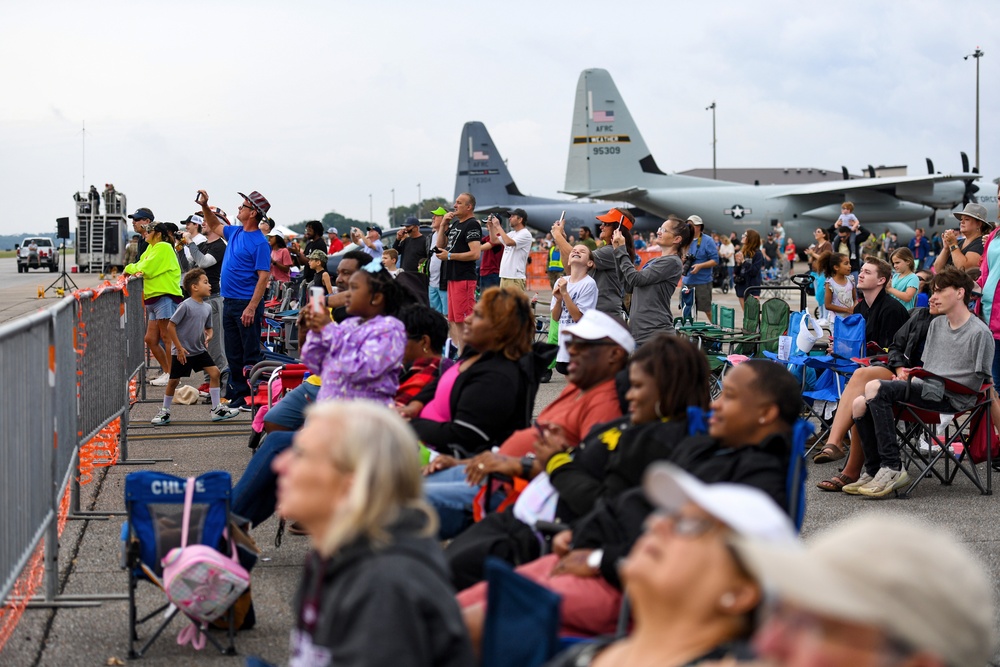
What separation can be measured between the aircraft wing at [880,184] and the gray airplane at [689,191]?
1.6 inches

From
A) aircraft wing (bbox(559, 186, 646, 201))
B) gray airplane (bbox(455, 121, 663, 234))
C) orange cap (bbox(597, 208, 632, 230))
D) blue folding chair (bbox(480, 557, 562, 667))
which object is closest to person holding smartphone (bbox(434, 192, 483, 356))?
orange cap (bbox(597, 208, 632, 230))

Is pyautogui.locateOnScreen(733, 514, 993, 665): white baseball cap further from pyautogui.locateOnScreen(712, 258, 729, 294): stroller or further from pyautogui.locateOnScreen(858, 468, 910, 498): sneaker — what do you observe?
pyautogui.locateOnScreen(712, 258, 729, 294): stroller

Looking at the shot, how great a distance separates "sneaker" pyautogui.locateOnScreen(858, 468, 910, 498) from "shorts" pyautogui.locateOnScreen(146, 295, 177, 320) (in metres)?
6.96

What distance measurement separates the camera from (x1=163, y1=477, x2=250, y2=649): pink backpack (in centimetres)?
445

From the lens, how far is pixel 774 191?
41.2 m

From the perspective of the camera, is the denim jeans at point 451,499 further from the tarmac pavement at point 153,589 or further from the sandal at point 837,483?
the sandal at point 837,483

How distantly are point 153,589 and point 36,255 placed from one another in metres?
55.0

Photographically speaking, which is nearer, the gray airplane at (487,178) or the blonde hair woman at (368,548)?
the blonde hair woman at (368,548)

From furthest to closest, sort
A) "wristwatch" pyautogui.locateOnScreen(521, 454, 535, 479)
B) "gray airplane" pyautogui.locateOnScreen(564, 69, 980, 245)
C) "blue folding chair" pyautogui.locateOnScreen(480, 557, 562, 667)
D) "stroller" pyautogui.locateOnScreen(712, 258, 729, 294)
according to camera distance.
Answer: "gray airplane" pyautogui.locateOnScreen(564, 69, 980, 245), "stroller" pyautogui.locateOnScreen(712, 258, 729, 294), "wristwatch" pyautogui.locateOnScreen(521, 454, 535, 479), "blue folding chair" pyautogui.locateOnScreen(480, 557, 562, 667)

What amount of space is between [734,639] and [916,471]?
6.42m

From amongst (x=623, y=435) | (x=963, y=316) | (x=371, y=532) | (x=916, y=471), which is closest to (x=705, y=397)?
(x=623, y=435)

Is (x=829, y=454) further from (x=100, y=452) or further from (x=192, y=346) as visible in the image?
(x=192, y=346)

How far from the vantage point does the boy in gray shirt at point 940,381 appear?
7125mm

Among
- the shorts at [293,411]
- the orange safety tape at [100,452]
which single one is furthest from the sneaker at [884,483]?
the orange safety tape at [100,452]
